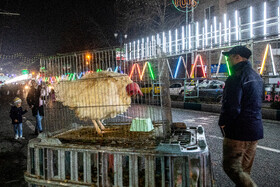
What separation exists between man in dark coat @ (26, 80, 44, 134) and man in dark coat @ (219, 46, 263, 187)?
6.87 m

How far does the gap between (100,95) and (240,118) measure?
2217 mm

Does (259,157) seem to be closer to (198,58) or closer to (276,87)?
(198,58)

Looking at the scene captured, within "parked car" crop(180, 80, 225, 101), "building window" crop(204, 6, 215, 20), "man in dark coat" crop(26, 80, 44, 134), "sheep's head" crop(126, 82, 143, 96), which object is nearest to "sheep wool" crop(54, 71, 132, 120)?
"sheep's head" crop(126, 82, 143, 96)

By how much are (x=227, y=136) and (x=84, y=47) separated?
2926 cm

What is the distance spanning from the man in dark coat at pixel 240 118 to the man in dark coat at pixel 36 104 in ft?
22.6

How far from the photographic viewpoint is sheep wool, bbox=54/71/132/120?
3.75m

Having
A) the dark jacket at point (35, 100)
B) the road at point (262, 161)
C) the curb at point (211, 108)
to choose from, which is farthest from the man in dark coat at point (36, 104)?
the curb at point (211, 108)

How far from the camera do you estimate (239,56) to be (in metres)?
2.78

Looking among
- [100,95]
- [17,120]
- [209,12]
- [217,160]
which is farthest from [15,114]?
[209,12]

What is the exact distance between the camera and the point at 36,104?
7.90m

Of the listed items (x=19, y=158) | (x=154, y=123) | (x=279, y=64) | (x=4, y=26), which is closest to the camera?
(x=154, y=123)

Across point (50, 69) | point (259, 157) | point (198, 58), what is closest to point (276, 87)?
point (198, 58)

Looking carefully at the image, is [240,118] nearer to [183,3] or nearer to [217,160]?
[217,160]

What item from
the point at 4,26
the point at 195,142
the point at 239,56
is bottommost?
the point at 195,142
